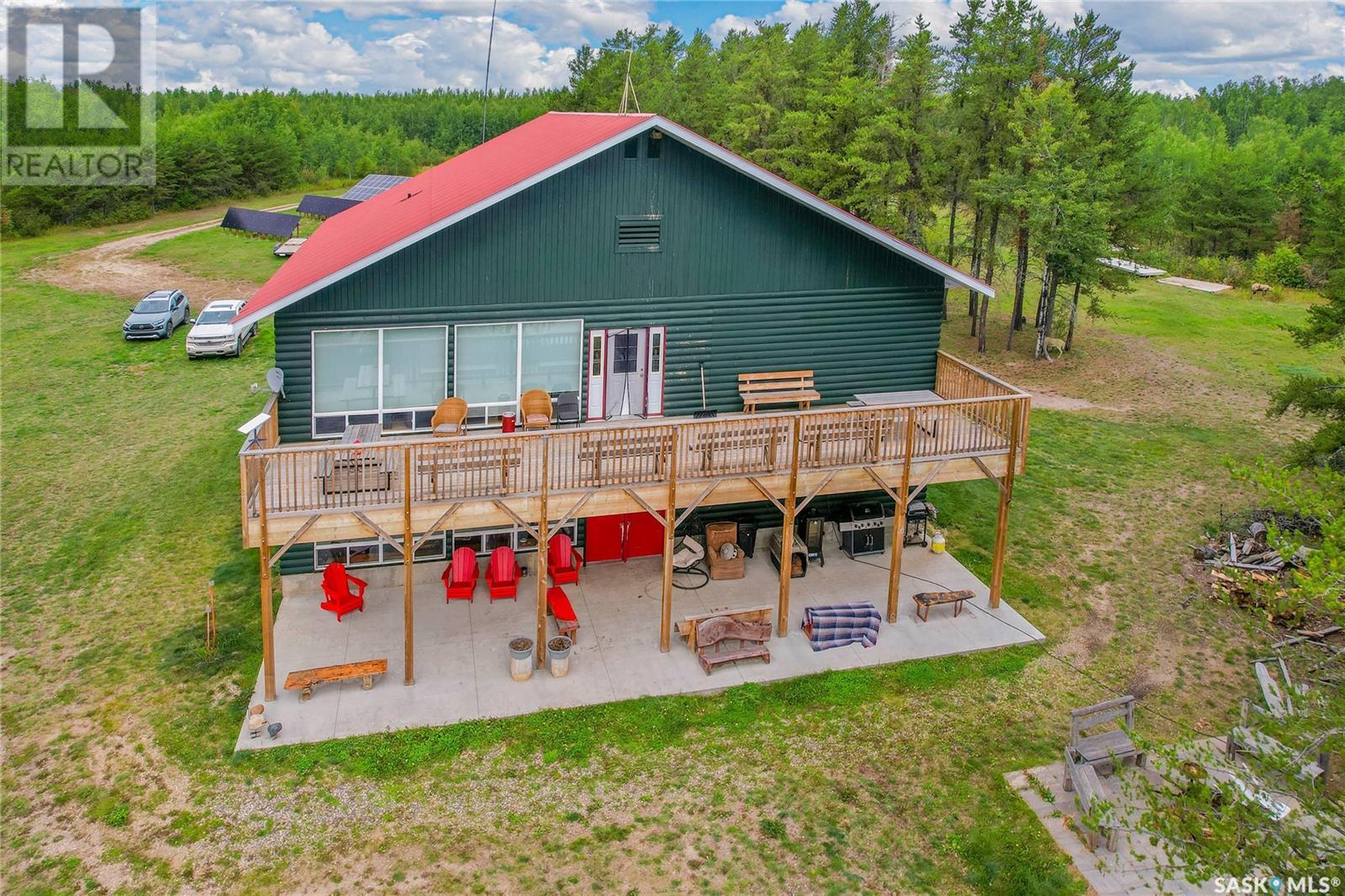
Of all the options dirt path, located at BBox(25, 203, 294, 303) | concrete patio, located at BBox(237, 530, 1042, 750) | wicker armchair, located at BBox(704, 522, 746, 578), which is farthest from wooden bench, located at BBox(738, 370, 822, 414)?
dirt path, located at BBox(25, 203, 294, 303)

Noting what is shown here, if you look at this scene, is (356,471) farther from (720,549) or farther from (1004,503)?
(1004,503)

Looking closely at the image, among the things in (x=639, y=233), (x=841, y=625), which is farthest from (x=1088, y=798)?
(x=639, y=233)

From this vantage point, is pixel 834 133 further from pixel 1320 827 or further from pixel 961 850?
pixel 1320 827

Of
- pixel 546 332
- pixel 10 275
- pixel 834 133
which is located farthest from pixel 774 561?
pixel 10 275

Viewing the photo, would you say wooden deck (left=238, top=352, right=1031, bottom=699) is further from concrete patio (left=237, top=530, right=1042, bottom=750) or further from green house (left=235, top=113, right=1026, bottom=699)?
concrete patio (left=237, top=530, right=1042, bottom=750)

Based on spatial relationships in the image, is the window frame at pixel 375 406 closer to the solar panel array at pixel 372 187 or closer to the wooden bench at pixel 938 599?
the wooden bench at pixel 938 599
